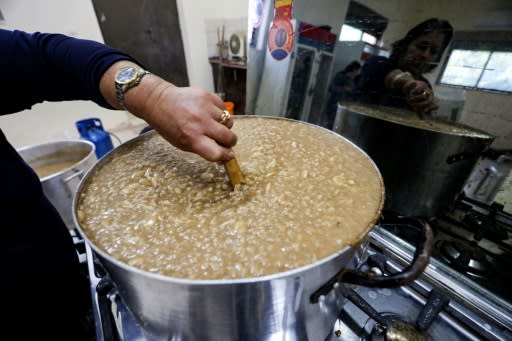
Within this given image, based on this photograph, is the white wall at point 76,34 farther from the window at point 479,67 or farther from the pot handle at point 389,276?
the pot handle at point 389,276

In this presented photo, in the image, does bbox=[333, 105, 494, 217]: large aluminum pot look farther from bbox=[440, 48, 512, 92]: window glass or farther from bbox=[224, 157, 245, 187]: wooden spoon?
bbox=[224, 157, 245, 187]: wooden spoon

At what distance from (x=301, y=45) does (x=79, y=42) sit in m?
0.76

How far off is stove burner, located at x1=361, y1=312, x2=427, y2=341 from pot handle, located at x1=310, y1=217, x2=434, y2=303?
9.2 inches

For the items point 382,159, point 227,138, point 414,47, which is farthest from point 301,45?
point 227,138

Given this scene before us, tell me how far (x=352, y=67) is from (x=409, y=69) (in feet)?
0.66

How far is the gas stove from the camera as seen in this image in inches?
21.5

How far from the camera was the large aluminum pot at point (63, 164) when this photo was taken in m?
1.10

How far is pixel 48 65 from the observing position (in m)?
0.63

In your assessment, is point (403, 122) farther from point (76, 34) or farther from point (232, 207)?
point (76, 34)

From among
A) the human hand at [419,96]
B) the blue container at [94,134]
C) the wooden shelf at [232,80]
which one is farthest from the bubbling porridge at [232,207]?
the wooden shelf at [232,80]

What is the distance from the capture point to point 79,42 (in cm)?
62

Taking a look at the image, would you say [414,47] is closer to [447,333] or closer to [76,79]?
[447,333]

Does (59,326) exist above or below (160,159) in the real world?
below

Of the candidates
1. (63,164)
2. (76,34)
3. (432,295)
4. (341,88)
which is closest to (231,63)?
(76,34)
